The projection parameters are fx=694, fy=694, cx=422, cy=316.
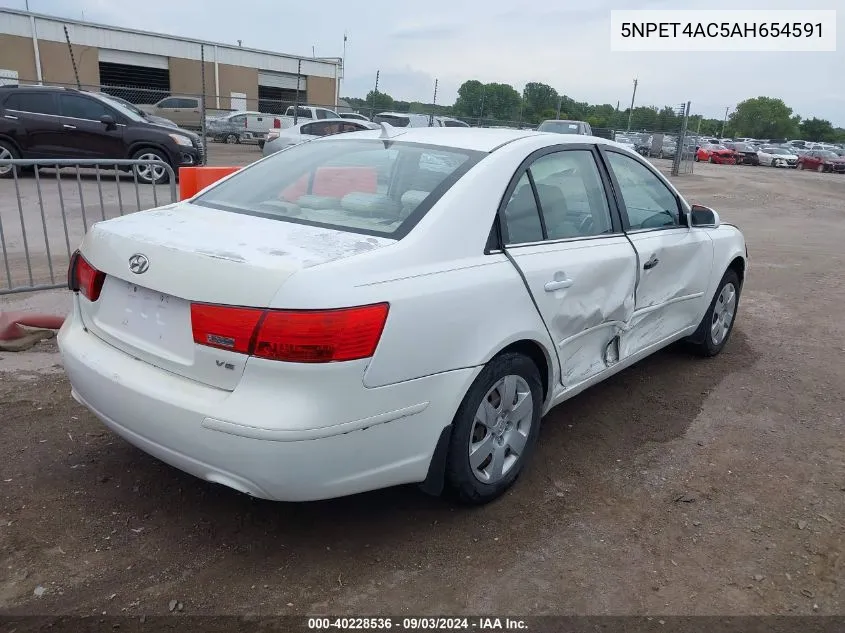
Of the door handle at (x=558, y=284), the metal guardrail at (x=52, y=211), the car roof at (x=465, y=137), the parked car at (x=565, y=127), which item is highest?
the car roof at (x=465, y=137)

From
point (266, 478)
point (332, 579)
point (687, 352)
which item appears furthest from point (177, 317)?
point (687, 352)

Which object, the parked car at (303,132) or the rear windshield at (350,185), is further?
the parked car at (303,132)

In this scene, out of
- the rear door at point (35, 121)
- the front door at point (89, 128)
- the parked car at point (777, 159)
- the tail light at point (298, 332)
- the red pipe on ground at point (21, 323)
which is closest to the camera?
the tail light at point (298, 332)

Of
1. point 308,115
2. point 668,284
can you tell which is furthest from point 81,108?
point 308,115

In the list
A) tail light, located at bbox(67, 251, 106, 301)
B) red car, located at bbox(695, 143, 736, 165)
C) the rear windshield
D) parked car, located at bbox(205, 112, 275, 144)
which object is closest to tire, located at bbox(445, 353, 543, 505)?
the rear windshield

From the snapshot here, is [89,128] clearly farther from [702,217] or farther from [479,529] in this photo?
[479,529]

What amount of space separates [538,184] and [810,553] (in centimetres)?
201

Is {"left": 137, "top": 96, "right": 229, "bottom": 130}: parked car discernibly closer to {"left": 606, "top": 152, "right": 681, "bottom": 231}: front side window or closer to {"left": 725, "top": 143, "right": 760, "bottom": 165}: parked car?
{"left": 606, "top": 152, "right": 681, "bottom": 231}: front side window

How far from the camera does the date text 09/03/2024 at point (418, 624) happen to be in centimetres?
239

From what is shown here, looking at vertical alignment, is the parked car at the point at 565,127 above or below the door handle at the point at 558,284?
below

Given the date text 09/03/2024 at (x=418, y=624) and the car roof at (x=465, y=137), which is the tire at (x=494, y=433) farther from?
the car roof at (x=465, y=137)

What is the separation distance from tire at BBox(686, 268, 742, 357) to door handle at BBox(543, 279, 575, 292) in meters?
2.23

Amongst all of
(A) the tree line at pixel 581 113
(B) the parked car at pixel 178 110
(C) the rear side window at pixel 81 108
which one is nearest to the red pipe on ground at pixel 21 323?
(C) the rear side window at pixel 81 108

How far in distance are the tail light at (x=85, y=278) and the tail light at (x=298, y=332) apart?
0.77 meters
